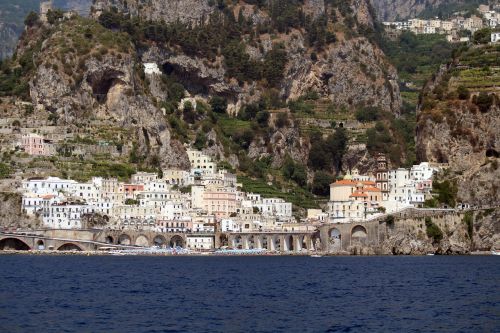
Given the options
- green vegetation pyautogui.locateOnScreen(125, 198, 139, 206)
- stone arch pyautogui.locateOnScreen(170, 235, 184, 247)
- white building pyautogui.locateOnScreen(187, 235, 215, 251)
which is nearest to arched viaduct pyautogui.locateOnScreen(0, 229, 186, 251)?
stone arch pyautogui.locateOnScreen(170, 235, 184, 247)

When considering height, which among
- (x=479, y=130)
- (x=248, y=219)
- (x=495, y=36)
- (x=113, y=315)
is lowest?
(x=113, y=315)

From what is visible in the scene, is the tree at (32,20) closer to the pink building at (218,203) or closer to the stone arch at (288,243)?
the pink building at (218,203)

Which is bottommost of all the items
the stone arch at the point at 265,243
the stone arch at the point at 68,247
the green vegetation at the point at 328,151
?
the stone arch at the point at 68,247

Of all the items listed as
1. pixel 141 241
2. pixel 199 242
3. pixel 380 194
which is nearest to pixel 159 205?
pixel 141 241

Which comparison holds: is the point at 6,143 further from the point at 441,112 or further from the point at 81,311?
the point at 81,311

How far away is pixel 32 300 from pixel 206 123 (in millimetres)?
110865

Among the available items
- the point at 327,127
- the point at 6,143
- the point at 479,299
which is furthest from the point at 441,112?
the point at 479,299

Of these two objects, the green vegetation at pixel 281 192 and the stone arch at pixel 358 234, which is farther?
the green vegetation at pixel 281 192

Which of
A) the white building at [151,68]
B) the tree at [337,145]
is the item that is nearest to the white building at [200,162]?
the white building at [151,68]

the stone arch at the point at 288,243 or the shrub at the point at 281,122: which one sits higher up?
the shrub at the point at 281,122

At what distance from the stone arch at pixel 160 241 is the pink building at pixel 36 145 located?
19.8 m

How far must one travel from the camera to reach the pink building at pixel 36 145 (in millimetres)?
160625

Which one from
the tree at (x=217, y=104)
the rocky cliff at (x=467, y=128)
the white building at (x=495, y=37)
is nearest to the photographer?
the rocky cliff at (x=467, y=128)

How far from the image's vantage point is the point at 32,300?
3071 inches
